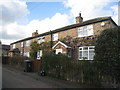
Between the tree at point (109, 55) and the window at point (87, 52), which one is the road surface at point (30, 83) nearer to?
the tree at point (109, 55)

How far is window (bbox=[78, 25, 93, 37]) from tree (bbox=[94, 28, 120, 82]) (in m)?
8.12

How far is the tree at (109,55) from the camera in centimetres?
710

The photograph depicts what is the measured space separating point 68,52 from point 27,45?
605 inches

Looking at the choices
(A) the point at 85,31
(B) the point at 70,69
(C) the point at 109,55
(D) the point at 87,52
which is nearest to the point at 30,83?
(B) the point at 70,69

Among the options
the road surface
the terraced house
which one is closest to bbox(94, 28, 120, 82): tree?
the road surface

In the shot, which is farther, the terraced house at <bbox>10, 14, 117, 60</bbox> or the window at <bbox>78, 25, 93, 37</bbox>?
the window at <bbox>78, 25, 93, 37</bbox>

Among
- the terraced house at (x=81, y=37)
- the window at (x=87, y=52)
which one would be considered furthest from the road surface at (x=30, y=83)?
the window at (x=87, y=52)

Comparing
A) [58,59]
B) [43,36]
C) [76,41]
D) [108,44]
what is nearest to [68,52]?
[76,41]

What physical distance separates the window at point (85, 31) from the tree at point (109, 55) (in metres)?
8.12

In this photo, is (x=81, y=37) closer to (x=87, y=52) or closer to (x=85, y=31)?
(x=85, y=31)

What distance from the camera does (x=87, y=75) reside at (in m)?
8.34

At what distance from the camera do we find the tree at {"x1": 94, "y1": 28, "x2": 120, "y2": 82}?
7.10 meters

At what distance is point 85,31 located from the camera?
54.8ft

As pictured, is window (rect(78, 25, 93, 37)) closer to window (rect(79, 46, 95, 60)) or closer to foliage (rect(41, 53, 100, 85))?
window (rect(79, 46, 95, 60))
